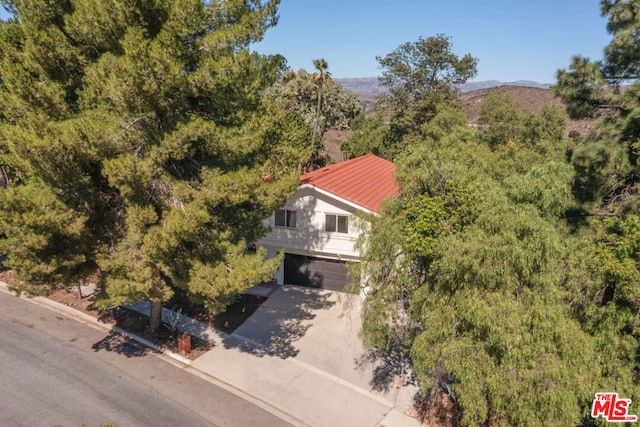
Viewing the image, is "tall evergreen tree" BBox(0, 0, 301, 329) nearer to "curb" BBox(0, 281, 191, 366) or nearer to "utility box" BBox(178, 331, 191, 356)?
"utility box" BBox(178, 331, 191, 356)

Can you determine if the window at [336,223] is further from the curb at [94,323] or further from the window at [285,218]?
the curb at [94,323]

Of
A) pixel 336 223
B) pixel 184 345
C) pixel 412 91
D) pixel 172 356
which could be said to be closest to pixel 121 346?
pixel 172 356

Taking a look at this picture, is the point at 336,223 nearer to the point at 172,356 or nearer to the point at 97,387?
the point at 172,356

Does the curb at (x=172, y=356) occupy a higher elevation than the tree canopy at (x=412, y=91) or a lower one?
lower

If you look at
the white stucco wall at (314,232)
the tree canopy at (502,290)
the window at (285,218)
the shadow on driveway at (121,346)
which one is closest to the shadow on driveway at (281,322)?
the white stucco wall at (314,232)

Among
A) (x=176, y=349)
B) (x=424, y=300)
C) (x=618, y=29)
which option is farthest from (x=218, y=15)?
(x=618, y=29)

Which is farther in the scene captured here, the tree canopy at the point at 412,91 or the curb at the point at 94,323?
the tree canopy at the point at 412,91
